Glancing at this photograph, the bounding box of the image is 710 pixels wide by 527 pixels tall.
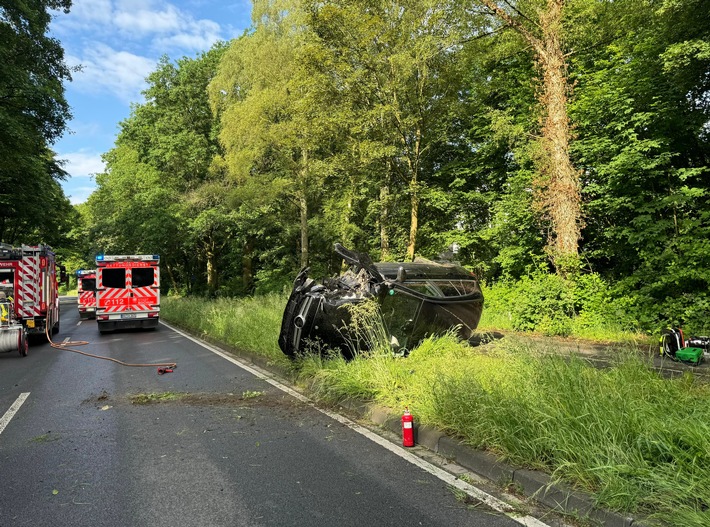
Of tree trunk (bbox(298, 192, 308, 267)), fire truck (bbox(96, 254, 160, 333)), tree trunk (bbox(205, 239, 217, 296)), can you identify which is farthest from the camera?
tree trunk (bbox(205, 239, 217, 296))

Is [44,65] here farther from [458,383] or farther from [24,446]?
[458,383]

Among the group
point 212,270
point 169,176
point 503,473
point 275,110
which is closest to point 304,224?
point 275,110

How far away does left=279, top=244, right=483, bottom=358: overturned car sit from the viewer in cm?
753

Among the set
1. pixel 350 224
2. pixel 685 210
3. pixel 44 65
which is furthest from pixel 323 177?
pixel 44 65

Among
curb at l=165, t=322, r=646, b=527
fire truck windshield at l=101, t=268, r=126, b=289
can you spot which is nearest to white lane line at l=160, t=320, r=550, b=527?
curb at l=165, t=322, r=646, b=527

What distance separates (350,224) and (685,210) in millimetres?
13002

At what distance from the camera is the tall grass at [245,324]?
10623mm

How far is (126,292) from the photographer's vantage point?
1842cm

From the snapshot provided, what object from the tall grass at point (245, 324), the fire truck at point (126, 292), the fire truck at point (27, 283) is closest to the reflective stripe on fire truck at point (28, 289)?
the fire truck at point (27, 283)

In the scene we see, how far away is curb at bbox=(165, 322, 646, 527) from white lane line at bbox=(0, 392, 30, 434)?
423cm

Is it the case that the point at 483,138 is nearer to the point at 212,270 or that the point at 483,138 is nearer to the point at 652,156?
the point at 652,156

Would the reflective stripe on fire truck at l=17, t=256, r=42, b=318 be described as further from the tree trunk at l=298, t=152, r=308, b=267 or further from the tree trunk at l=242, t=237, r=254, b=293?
the tree trunk at l=242, t=237, r=254, b=293

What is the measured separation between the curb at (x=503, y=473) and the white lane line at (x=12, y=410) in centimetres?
423

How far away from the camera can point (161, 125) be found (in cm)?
3256
